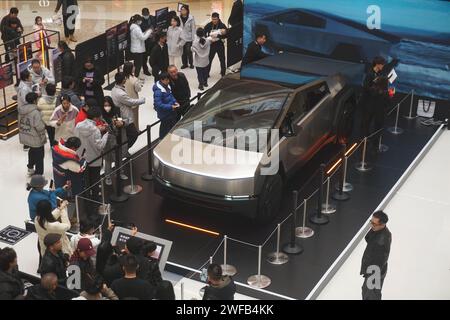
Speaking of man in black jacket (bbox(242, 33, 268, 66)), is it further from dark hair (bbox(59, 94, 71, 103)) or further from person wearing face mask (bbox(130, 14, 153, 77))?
dark hair (bbox(59, 94, 71, 103))

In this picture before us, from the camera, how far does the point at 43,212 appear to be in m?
9.09

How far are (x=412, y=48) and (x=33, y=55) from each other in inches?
324

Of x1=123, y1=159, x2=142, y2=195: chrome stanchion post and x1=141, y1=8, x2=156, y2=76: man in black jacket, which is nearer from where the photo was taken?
x1=123, y1=159, x2=142, y2=195: chrome stanchion post

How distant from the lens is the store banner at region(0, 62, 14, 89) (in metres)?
14.5

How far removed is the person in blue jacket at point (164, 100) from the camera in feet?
41.6

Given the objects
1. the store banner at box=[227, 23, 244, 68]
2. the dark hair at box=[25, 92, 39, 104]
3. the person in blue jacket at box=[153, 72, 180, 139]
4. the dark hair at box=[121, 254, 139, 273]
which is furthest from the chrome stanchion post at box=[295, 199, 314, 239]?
the store banner at box=[227, 23, 244, 68]

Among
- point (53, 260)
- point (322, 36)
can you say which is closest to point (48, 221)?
point (53, 260)

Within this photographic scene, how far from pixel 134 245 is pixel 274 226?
316 cm

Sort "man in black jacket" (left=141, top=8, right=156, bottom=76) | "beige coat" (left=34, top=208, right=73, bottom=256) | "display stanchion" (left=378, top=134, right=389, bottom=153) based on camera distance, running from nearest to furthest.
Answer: "beige coat" (left=34, top=208, right=73, bottom=256), "display stanchion" (left=378, top=134, right=389, bottom=153), "man in black jacket" (left=141, top=8, right=156, bottom=76)

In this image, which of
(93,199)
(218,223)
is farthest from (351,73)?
(93,199)

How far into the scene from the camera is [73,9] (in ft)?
66.1

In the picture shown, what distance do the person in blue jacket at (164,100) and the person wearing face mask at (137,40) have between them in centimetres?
393

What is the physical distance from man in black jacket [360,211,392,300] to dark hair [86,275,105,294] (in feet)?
9.55

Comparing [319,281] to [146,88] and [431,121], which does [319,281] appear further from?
[146,88]
